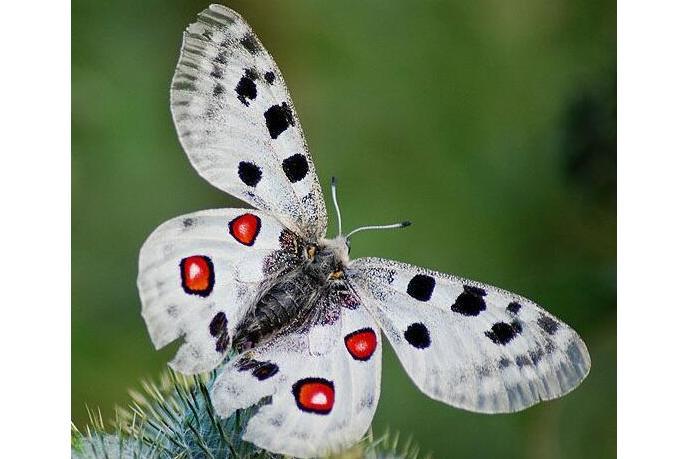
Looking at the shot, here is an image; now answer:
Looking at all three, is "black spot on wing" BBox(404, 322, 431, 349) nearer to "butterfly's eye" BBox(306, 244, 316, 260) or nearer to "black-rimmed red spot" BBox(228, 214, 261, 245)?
"butterfly's eye" BBox(306, 244, 316, 260)

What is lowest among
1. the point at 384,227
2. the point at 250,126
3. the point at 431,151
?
the point at 384,227

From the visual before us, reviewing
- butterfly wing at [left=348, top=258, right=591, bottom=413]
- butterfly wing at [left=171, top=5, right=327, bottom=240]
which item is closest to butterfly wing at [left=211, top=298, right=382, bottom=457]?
butterfly wing at [left=348, top=258, right=591, bottom=413]

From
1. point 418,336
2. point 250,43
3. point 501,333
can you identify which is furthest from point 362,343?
point 250,43

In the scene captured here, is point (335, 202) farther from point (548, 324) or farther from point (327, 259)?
point (548, 324)

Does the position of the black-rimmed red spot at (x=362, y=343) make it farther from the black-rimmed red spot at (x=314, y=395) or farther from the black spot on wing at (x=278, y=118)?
the black spot on wing at (x=278, y=118)

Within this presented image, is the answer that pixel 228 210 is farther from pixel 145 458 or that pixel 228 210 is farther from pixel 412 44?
pixel 412 44

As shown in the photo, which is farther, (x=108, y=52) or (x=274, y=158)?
(x=108, y=52)

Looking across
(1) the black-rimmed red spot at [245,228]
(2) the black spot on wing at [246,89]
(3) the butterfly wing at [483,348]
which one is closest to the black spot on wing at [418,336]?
(3) the butterfly wing at [483,348]
